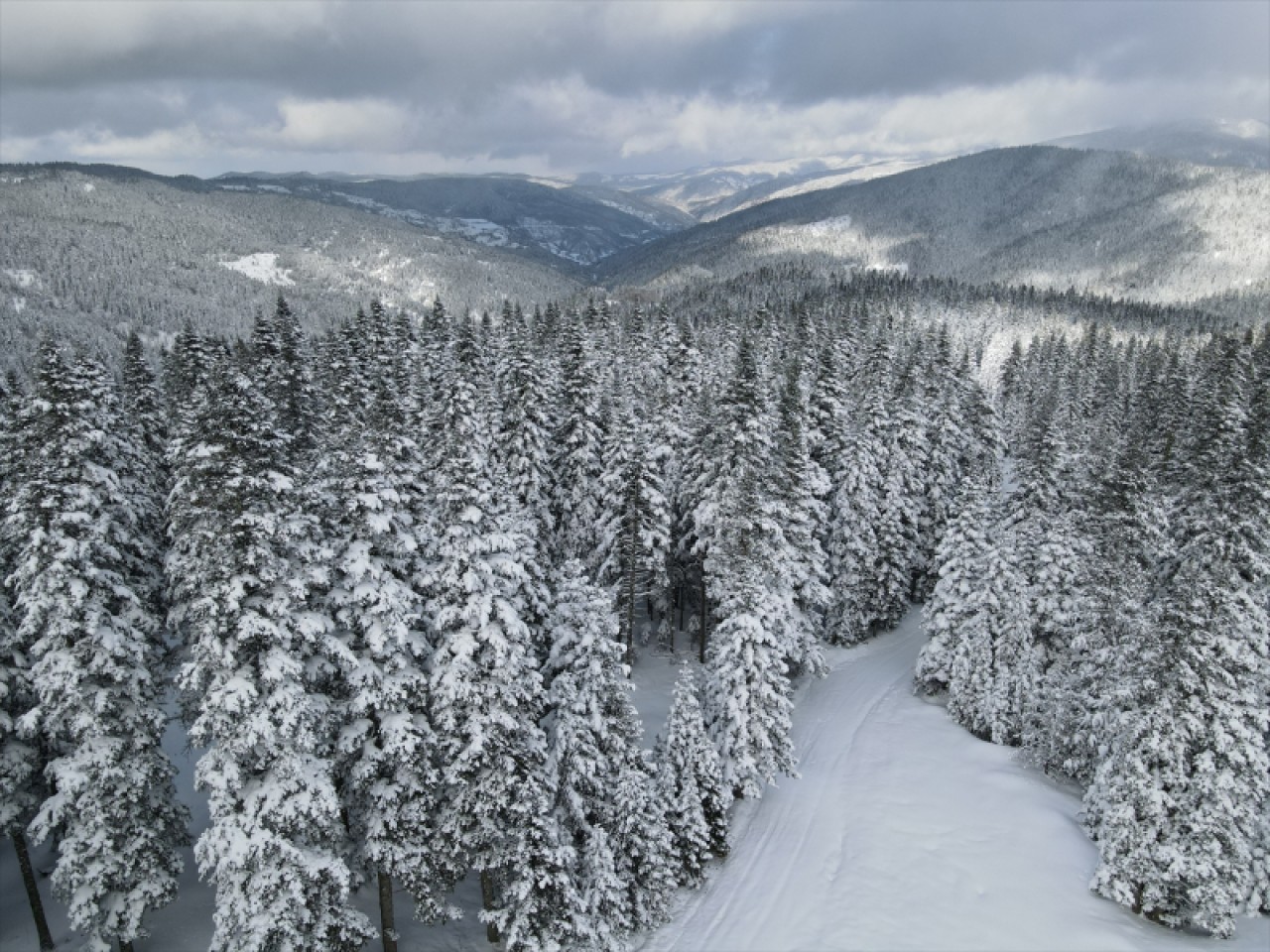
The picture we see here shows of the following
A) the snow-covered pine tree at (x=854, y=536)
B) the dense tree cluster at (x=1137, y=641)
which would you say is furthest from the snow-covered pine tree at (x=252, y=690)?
the snow-covered pine tree at (x=854, y=536)

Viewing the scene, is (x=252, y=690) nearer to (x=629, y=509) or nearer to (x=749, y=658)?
(x=749, y=658)

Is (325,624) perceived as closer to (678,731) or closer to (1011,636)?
(678,731)

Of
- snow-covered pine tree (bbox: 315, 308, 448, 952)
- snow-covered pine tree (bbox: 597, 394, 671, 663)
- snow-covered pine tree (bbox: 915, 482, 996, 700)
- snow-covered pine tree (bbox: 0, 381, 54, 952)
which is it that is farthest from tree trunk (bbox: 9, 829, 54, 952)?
snow-covered pine tree (bbox: 915, 482, 996, 700)

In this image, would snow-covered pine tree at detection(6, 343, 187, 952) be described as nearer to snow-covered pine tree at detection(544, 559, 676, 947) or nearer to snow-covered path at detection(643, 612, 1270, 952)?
snow-covered pine tree at detection(544, 559, 676, 947)

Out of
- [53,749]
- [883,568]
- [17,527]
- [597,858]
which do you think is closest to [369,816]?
[597,858]

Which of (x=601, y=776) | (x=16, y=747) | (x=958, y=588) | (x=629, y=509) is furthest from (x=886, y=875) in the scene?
(x=16, y=747)

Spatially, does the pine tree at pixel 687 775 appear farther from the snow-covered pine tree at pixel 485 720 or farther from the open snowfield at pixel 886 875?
the snow-covered pine tree at pixel 485 720
